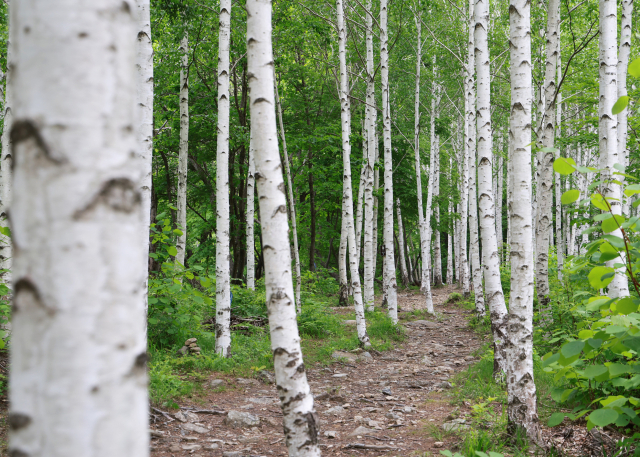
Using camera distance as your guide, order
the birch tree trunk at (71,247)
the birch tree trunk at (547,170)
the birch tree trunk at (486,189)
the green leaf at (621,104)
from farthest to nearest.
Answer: the birch tree trunk at (547,170) < the birch tree trunk at (486,189) < the green leaf at (621,104) < the birch tree trunk at (71,247)

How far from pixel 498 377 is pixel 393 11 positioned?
1256cm

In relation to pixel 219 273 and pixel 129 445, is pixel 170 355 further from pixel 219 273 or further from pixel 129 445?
pixel 129 445

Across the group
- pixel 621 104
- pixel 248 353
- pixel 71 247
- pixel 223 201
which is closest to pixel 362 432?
pixel 248 353

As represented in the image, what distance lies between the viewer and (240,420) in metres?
4.80

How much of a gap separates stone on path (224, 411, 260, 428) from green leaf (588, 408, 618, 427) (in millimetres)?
3582

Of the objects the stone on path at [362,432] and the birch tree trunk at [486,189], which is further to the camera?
the birch tree trunk at [486,189]

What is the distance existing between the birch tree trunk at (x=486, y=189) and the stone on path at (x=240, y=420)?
10.5 feet

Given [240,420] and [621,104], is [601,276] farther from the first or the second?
[240,420]

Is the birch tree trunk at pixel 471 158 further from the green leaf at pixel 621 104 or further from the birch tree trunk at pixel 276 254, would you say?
the green leaf at pixel 621 104

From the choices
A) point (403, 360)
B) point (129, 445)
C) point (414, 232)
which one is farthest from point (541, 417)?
point (414, 232)

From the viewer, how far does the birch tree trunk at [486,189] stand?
529 cm

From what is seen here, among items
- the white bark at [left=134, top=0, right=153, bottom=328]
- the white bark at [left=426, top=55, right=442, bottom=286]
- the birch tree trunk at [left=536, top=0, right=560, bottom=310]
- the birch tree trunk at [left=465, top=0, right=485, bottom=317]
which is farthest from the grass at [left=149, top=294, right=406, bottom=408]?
the white bark at [left=426, top=55, right=442, bottom=286]

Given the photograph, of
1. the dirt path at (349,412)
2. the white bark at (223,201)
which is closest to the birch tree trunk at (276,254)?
the dirt path at (349,412)

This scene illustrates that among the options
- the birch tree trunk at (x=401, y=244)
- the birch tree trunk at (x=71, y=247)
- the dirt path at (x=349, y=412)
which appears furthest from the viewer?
the birch tree trunk at (x=401, y=244)
